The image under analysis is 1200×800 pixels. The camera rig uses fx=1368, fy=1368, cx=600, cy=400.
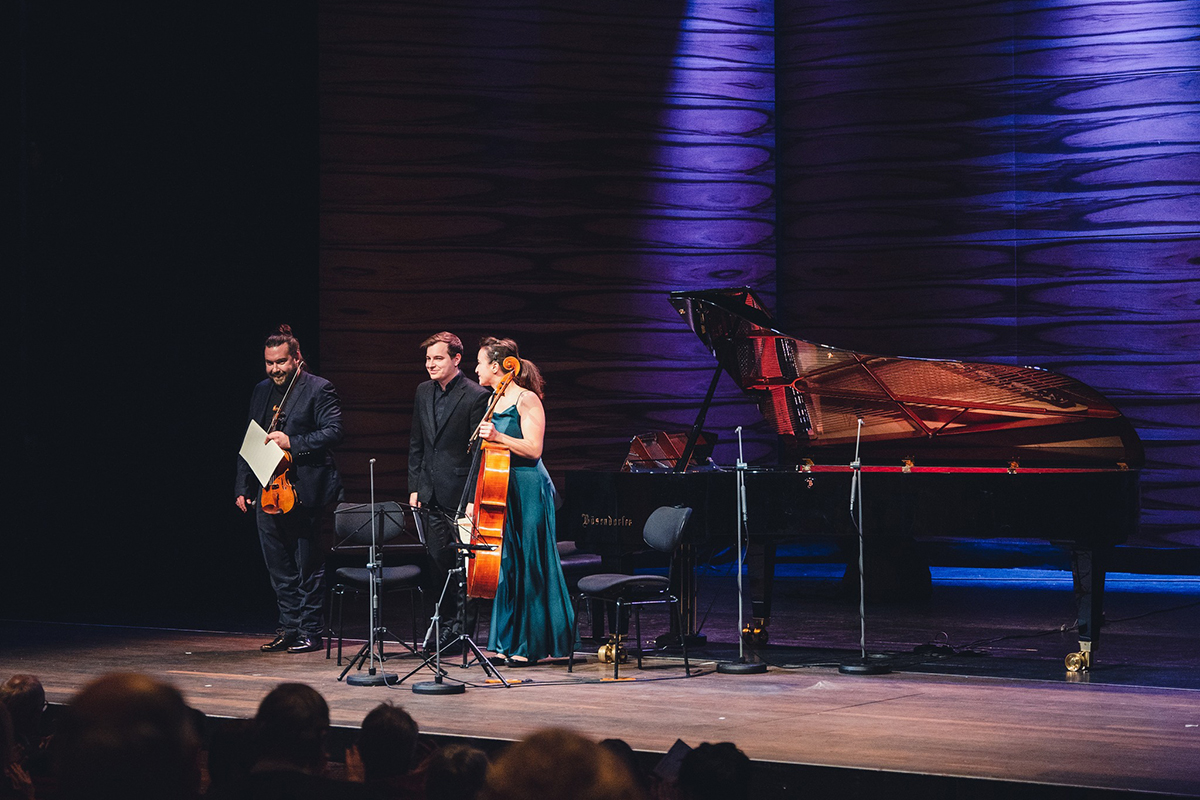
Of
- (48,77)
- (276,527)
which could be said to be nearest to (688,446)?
(276,527)

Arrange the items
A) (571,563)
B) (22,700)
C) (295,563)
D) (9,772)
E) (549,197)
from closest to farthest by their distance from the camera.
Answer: (9,772), (22,700), (295,563), (571,563), (549,197)

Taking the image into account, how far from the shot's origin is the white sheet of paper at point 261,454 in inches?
261

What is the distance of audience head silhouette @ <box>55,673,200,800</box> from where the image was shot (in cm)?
152

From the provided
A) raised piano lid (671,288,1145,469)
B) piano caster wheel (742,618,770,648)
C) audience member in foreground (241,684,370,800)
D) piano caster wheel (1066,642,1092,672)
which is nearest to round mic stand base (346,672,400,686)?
piano caster wheel (742,618,770,648)

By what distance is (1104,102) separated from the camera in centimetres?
964

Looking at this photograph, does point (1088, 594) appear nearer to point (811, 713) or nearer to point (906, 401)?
point (906, 401)

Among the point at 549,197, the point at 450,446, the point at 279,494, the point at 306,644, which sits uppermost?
the point at 549,197

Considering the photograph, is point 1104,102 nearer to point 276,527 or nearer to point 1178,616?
point 1178,616

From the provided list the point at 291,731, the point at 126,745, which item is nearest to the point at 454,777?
the point at 291,731

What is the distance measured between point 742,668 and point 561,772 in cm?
473

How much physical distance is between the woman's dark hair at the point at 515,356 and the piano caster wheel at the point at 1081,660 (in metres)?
2.59

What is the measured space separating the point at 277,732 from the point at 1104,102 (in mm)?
8790

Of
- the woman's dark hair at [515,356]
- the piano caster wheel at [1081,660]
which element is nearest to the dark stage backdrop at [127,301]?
the woman's dark hair at [515,356]

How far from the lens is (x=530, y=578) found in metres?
6.21
